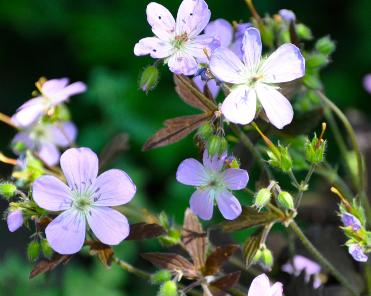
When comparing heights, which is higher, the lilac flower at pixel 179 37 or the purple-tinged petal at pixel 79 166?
the lilac flower at pixel 179 37

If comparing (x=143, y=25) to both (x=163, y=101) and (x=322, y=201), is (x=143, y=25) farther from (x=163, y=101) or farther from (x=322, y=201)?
(x=322, y=201)

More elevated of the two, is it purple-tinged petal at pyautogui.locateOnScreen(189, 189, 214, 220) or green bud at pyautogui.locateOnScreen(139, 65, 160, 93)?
green bud at pyautogui.locateOnScreen(139, 65, 160, 93)

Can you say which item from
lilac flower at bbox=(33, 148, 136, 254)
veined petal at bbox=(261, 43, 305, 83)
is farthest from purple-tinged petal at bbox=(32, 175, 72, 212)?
veined petal at bbox=(261, 43, 305, 83)

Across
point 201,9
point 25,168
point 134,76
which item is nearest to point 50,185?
point 25,168

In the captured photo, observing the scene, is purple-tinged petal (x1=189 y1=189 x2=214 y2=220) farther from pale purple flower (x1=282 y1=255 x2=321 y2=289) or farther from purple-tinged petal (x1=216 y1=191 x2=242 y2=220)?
pale purple flower (x1=282 y1=255 x2=321 y2=289)

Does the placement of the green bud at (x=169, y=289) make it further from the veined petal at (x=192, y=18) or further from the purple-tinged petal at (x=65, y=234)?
the veined petal at (x=192, y=18)

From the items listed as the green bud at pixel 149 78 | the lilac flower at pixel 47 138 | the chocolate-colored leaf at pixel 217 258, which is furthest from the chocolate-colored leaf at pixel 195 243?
the lilac flower at pixel 47 138

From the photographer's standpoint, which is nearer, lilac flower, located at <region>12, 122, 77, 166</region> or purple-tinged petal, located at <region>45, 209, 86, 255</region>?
purple-tinged petal, located at <region>45, 209, 86, 255</region>

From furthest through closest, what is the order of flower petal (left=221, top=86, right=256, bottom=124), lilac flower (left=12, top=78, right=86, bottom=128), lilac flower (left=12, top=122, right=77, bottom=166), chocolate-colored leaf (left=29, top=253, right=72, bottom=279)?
lilac flower (left=12, top=122, right=77, bottom=166), lilac flower (left=12, top=78, right=86, bottom=128), chocolate-colored leaf (left=29, top=253, right=72, bottom=279), flower petal (left=221, top=86, right=256, bottom=124)
